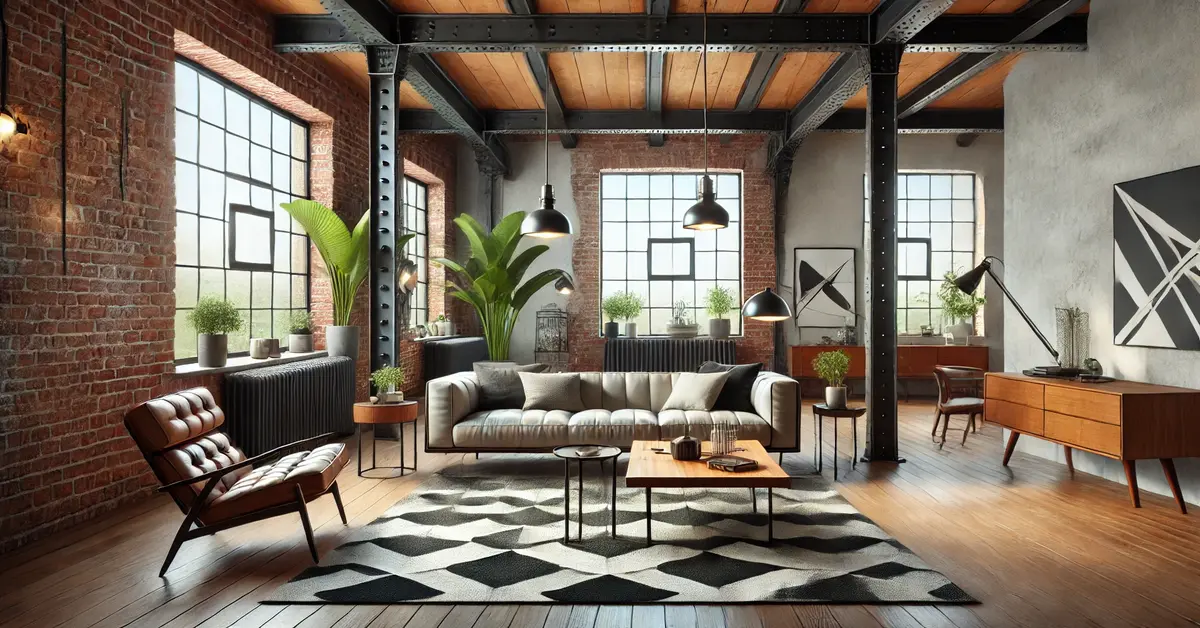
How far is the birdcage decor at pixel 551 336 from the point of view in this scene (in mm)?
10602

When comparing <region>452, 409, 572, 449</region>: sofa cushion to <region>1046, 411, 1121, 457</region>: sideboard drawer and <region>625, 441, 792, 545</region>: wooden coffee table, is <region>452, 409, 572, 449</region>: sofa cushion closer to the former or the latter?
<region>625, 441, 792, 545</region>: wooden coffee table

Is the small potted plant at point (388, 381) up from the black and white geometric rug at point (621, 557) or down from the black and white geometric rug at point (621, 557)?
up

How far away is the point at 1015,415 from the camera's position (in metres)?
5.65

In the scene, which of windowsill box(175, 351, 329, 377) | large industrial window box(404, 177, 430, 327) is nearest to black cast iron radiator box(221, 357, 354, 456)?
windowsill box(175, 351, 329, 377)

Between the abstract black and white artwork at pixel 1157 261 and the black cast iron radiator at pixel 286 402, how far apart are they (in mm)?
6388

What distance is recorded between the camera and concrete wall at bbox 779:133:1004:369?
10.5 m

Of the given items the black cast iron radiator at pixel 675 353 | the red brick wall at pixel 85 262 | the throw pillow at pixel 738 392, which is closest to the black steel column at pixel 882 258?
the throw pillow at pixel 738 392

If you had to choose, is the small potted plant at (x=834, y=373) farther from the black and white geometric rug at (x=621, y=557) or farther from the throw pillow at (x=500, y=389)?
the throw pillow at (x=500, y=389)

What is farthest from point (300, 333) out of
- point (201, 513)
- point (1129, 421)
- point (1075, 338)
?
point (1075, 338)

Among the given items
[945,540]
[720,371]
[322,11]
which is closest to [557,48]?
[322,11]

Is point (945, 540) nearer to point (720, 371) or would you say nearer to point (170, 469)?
point (720, 371)

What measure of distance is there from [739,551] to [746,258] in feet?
23.6

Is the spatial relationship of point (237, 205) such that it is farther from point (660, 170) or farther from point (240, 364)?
point (660, 170)

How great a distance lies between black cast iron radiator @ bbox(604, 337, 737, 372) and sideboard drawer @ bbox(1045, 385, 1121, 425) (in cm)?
507
